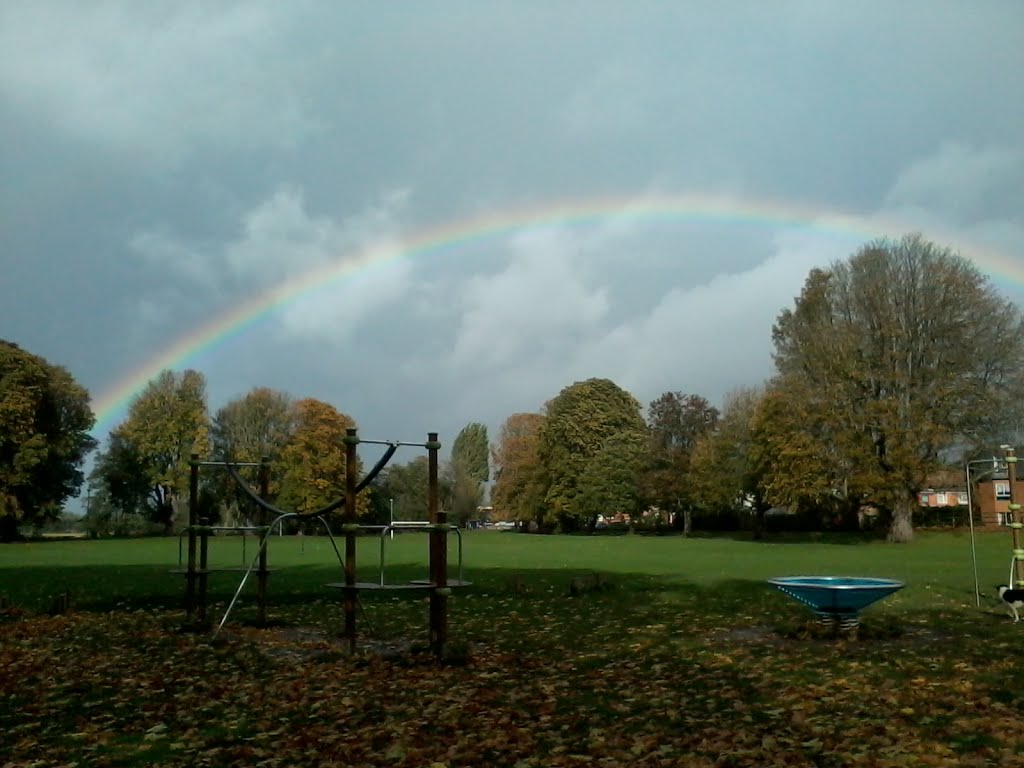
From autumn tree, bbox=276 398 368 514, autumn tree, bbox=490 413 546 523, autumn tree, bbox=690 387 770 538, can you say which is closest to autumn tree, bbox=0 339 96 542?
autumn tree, bbox=276 398 368 514

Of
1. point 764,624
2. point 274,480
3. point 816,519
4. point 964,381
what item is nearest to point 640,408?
point 816,519

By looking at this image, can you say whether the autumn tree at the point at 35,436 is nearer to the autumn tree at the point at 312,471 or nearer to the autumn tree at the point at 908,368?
the autumn tree at the point at 312,471

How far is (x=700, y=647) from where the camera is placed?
12.2 m

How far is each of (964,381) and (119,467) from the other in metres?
75.0

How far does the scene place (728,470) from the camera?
70562 millimetres

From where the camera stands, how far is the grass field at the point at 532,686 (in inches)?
281

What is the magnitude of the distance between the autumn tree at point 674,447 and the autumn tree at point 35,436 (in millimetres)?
48268

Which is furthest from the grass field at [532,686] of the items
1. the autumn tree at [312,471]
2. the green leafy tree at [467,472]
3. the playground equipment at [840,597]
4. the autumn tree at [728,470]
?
the green leafy tree at [467,472]

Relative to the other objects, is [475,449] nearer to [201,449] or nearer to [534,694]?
[201,449]

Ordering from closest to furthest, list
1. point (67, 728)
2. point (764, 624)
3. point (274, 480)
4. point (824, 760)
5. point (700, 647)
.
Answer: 1. point (824, 760)
2. point (67, 728)
3. point (700, 647)
4. point (764, 624)
5. point (274, 480)

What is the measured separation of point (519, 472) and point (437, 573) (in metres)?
86.9

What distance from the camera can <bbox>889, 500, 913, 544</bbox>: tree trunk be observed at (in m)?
51.8

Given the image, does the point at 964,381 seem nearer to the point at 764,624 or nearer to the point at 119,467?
the point at 764,624

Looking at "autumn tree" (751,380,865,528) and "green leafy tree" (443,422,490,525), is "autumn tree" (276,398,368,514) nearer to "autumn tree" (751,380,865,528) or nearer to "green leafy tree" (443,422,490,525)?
"green leafy tree" (443,422,490,525)
